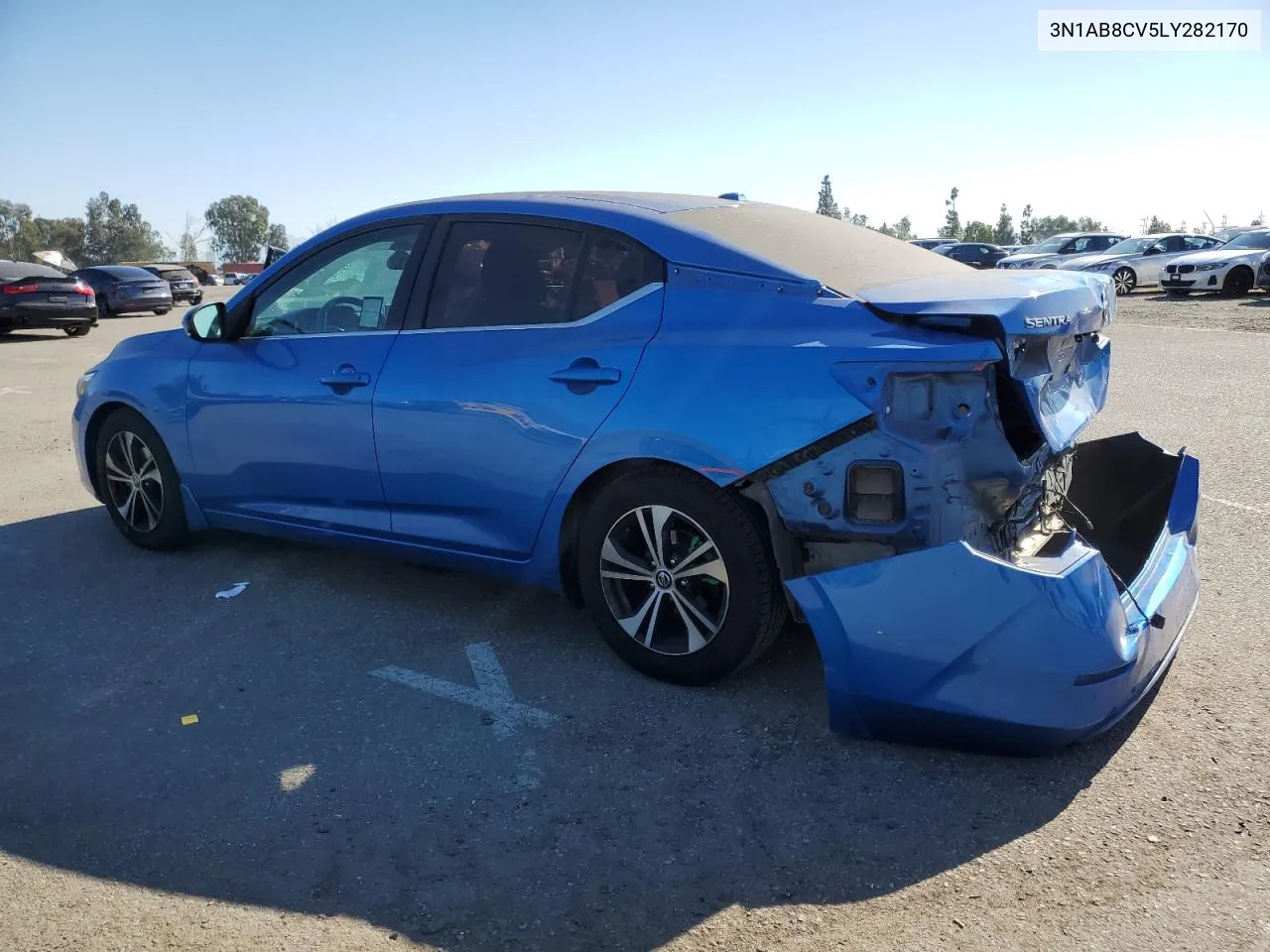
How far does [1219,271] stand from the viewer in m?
23.5

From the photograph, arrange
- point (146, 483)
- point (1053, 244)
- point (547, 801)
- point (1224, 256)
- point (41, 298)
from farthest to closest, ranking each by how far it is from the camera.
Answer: point (1053, 244)
point (1224, 256)
point (41, 298)
point (146, 483)
point (547, 801)

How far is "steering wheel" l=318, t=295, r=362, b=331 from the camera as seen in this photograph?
14.9 feet

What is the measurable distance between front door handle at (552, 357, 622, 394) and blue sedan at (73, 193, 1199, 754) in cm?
1

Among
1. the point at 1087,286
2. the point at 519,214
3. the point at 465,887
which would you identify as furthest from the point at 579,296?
the point at 465,887

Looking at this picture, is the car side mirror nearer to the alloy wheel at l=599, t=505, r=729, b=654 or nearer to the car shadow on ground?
the car shadow on ground

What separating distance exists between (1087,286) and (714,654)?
1.83 meters

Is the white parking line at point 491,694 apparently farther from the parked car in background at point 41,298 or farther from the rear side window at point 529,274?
the parked car in background at point 41,298

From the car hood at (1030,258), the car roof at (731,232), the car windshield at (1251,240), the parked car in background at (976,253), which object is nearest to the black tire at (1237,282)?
the car windshield at (1251,240)

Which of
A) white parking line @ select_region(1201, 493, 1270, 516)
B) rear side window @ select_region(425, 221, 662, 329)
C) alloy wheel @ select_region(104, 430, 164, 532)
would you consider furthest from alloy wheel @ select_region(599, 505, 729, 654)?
white parking line @ select_region(1201, 493, 1270, 516)

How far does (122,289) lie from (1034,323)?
85.7 ft

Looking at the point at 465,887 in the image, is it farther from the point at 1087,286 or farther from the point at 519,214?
the point at 1087,286

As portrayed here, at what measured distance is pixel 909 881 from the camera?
8.76 feet

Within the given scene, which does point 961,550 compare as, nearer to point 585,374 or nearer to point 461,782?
point 585,374

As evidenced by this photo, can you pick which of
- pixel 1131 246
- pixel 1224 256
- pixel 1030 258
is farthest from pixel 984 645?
pixel 1030 258
